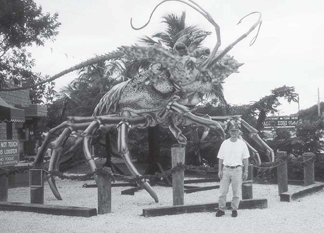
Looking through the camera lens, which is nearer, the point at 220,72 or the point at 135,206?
the point at 135,206

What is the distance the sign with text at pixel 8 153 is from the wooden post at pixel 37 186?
1.24 metres

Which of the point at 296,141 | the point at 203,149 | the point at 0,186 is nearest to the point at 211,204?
the point at 0,186

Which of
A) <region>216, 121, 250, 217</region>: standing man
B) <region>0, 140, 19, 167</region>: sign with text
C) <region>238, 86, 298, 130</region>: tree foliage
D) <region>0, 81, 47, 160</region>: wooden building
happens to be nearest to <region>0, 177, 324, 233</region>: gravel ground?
<region>216, 121, 250, 217</region>: standing man

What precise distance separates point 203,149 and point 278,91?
403 cm

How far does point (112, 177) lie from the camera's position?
7.70 metres

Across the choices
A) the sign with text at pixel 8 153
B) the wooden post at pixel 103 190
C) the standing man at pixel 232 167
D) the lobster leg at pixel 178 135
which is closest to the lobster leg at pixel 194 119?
the lobster leg at pixel 178 135

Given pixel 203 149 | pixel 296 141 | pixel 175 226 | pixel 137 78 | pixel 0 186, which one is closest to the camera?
pixel 175 226

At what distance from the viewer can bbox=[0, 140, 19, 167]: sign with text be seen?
983 centimetres

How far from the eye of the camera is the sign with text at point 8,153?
9.83 metres

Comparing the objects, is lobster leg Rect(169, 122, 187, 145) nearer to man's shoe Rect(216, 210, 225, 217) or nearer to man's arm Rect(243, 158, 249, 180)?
man's arm Rect(243, 158, 249, 180)

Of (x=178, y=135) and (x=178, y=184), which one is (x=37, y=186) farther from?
(x=178, y=135)

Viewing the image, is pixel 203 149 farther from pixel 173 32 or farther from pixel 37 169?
pixel 37 169

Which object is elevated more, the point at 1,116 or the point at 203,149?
the point at 1,116

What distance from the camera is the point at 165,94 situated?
9820 millimetres
